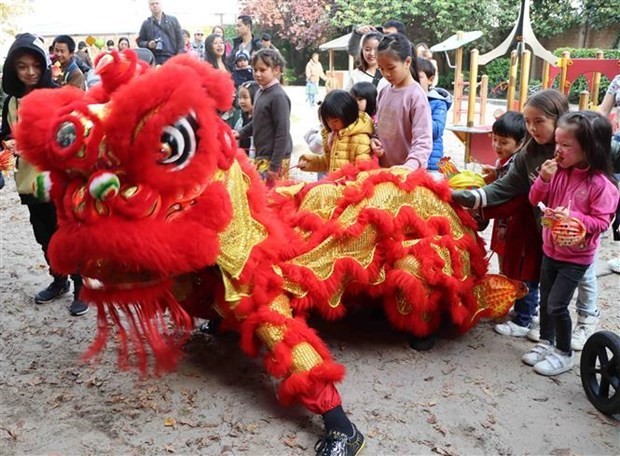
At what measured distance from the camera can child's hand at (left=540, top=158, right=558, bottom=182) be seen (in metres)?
2.52

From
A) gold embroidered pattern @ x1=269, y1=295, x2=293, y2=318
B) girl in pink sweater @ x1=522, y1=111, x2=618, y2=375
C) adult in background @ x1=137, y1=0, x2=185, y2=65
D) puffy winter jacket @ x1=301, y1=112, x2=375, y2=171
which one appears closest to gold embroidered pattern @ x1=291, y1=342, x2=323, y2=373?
gold embroidered pattern @ x1=269, y1=295, x2=293, y2=318

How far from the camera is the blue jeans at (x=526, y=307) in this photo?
3.22m

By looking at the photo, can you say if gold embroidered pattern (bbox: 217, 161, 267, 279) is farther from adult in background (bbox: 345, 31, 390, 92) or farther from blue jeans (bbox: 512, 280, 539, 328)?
adult in background (bbox: 345, 31, 390, 92)

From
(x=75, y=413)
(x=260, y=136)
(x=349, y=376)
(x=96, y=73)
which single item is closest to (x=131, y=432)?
(x=75, y=413)

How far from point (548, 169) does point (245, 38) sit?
5707mm

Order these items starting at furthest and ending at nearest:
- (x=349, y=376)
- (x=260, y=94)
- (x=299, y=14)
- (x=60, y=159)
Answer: (x=299, y=14) < (x=260, y=94) < (x=349, y=376) < (x=60, y=159)

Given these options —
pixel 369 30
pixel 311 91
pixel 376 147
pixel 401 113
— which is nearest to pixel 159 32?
pixel 369 30

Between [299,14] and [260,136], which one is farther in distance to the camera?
[299,14]

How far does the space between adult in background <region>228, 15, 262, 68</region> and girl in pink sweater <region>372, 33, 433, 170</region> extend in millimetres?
4255

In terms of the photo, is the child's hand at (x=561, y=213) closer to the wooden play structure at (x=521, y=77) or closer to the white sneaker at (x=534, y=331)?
the white sneaker at (x=534, y=331)

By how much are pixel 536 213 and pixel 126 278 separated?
1997 millimetres

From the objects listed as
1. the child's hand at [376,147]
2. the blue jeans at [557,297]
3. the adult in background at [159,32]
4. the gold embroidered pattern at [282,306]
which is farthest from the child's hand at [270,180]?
the adult in background at [159,32]

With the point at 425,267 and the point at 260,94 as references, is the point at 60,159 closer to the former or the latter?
the point at 425,267

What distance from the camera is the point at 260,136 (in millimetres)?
4359
